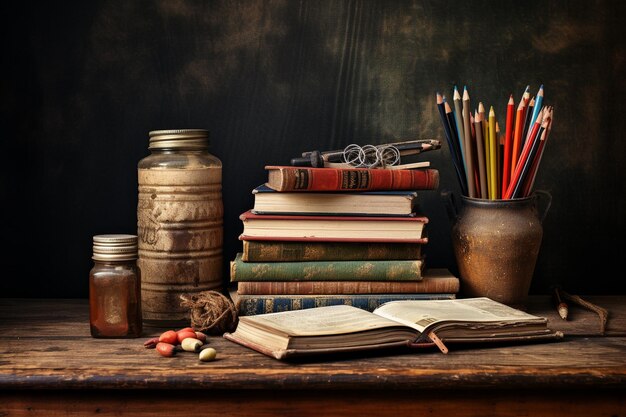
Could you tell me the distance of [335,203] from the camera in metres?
1.46

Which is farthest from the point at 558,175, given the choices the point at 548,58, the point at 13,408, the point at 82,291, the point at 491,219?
the point at 13,408

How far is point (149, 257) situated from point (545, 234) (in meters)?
0.92

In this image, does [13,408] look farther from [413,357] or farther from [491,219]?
[491,219]

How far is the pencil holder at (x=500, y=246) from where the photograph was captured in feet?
4.91

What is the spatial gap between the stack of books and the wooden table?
0.79 feet

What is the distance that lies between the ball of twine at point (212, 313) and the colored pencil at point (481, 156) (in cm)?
54

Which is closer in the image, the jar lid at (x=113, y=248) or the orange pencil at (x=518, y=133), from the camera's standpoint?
the jar lid at (x=113, y=248)

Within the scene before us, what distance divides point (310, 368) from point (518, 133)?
0.64 metres

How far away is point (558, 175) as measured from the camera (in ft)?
5.93

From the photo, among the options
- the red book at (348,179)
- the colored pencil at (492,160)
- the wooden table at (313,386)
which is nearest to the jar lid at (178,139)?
the red book at (348,179)

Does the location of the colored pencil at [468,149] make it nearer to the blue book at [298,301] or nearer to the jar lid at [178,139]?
the blue book at [298,301]

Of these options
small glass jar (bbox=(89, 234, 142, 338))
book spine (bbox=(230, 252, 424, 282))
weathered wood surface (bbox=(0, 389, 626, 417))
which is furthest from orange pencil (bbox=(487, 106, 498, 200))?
small glass jar (bbox=(89, 234, 142, 338))

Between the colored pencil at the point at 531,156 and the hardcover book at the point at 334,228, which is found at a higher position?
Answer: the colored pencil at the point at 531,156

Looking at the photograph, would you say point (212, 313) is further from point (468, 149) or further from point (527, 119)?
point (527, 119)
